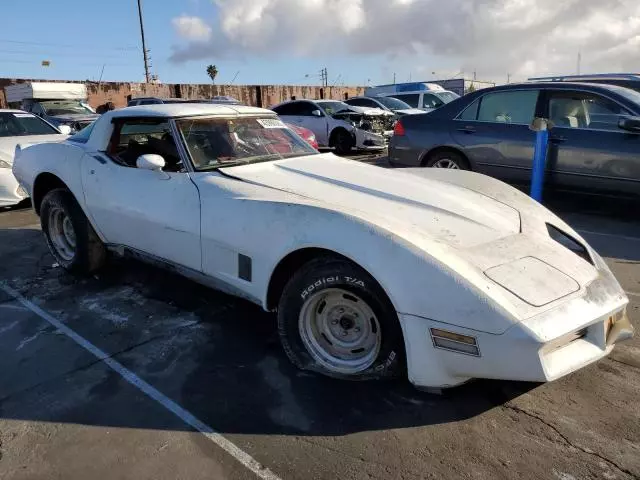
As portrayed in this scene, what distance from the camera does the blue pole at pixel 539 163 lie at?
5578 millimetres

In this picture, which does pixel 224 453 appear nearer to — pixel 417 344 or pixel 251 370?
pixel 251 370

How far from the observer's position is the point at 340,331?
2.70 m

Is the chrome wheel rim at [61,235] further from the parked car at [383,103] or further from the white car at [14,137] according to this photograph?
the parked car at [383,103]

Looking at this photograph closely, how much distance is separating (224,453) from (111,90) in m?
24.6

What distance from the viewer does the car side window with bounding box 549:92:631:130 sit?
18.4ft

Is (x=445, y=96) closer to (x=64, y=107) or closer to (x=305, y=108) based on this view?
(x=305, y=108)

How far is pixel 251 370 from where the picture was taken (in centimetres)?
287

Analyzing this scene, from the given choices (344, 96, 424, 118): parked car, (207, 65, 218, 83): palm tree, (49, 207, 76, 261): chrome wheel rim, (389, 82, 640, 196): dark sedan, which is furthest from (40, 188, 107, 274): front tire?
(207, 65, 218, 83): palm tree

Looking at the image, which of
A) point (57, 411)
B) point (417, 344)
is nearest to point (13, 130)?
point (57, 411)

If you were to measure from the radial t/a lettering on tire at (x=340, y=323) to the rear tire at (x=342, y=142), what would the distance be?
9.49 m

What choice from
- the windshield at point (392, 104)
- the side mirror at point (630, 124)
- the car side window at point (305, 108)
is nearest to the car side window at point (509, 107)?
the side mirror at point (630, 124)

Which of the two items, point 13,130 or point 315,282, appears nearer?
point 315,282

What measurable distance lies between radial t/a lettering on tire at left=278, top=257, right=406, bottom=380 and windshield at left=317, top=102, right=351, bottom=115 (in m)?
10.2

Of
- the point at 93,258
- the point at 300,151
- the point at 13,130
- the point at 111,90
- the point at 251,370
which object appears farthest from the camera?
the point at 111,90
